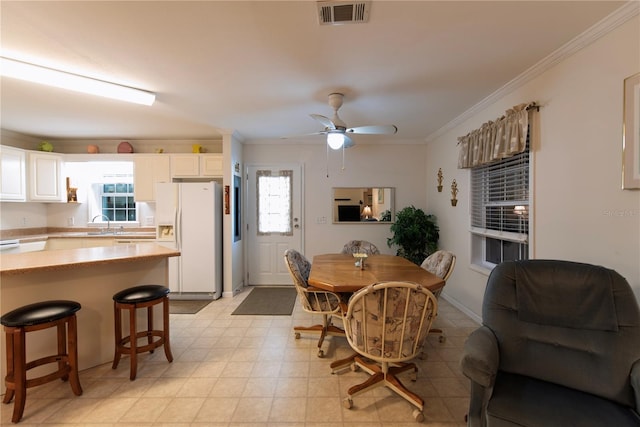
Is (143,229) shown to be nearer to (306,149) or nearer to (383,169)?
(306,149)

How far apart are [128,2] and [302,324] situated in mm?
3125

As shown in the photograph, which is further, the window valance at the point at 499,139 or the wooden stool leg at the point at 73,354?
the window valance at the point at 499,139

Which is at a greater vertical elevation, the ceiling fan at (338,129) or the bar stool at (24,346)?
the ceiling fan at (338,129)

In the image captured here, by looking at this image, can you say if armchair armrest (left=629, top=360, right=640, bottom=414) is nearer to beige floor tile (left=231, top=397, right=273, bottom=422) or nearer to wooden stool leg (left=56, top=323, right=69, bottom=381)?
beige floor tile (left=231, top=397, right=273, bottom=422)

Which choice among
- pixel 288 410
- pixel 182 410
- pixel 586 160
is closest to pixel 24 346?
pixel 182 410

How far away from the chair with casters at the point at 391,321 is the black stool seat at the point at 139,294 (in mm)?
1595

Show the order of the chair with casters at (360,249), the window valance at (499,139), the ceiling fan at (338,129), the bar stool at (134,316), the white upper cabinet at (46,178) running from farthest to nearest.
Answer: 1. the white upper cabinet at (46,178)
2. the chair with casters at (360,249)
3. the ceiling fan at (338,129)
4. the window valance at (499,139)
5. the bar stool at (134,316)

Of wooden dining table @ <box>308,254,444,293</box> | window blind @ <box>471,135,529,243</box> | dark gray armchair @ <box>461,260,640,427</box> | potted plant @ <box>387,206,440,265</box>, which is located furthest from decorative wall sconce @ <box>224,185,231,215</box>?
dark gray armchair @ <box>461,260,640,427</box>

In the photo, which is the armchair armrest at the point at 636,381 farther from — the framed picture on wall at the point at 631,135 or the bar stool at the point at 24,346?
the bar stool at the point at 24,346

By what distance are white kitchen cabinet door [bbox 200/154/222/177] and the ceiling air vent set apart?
3.04 m

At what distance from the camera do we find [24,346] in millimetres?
1735

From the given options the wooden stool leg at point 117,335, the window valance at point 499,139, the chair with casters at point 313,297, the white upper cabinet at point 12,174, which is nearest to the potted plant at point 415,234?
the window valance at point 499,139

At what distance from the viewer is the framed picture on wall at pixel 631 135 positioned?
1.57 meters

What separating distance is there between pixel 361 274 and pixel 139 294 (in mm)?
1831
